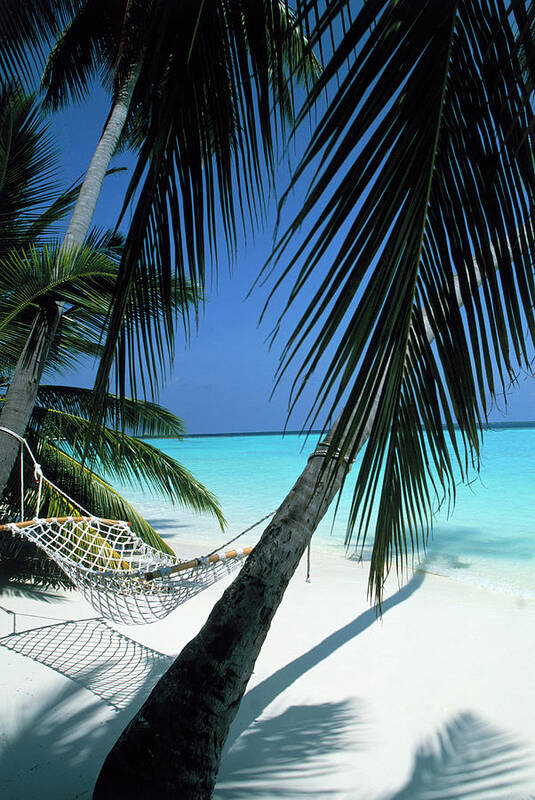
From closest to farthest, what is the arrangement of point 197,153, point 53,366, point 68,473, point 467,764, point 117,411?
point 197,153
point 467,764
point 117,411
point 68,473
point 53,366

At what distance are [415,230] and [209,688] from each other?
2.84ft

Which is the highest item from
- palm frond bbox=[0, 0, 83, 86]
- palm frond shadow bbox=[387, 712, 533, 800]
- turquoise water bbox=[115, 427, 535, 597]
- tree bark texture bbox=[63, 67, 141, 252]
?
palm frond bbox=[0, 0, 83, 86]

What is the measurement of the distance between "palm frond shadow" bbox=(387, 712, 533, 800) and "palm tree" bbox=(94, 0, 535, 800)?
114 cm

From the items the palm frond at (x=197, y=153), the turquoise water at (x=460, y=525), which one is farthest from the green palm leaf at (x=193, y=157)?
the turquoise water at (x=460, y=525)

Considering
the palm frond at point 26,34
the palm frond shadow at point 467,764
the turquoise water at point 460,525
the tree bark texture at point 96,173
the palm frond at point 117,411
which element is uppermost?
the palm frond at point 26,34

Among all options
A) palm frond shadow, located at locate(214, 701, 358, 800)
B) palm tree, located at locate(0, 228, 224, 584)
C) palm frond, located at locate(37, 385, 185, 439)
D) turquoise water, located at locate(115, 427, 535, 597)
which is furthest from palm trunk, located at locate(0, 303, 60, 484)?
palm frond shadow, located at locate(214, 701, 358, 800)

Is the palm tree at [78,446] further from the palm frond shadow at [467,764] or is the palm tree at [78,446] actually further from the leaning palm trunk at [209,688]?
the palm frond shadow at [467,764]

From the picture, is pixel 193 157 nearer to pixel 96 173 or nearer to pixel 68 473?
pixel 96 173

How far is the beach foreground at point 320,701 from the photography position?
4.62ft

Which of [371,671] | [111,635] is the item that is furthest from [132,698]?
[371,671]

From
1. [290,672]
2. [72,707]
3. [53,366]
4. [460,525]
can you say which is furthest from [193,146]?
[460,525]

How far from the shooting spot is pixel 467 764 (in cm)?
151

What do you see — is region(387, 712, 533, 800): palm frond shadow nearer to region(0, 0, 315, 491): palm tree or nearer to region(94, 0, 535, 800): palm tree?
region(94, 0, 535, 800): palm tree

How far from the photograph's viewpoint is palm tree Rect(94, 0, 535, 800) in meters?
0.53
